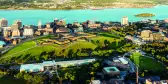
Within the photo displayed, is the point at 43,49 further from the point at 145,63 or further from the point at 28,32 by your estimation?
the point at 145,63

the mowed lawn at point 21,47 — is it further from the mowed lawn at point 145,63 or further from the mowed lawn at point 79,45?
the mowed lawn at point 145,63

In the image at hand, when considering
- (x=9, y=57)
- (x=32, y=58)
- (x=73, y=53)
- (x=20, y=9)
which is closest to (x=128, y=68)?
(x=73, y=53)

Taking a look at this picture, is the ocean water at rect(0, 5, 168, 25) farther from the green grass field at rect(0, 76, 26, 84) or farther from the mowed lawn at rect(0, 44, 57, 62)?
the green grass field at rect(0, 76, 26, 84)

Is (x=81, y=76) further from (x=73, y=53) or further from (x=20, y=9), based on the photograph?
(x=20, y=9)

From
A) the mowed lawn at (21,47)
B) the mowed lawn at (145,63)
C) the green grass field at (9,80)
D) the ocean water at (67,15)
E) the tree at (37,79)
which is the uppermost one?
the tree at (37,79)

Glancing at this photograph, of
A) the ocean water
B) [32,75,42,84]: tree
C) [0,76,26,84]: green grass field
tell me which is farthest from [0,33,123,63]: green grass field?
the ocean water

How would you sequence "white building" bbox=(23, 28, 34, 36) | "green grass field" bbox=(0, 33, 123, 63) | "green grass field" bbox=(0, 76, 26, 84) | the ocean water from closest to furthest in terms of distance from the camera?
"green grass field" bbox=(0, 76, 26, 84) → "green grass field" bbox=(0, 33, 123, 63) → "white building" bbox=(23, 28, 34, 36) → the ocean water

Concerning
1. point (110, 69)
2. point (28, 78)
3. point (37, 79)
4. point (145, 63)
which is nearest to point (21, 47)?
point (28, 78)

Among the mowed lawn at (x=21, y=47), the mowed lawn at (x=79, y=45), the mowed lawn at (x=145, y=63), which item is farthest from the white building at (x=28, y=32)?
the mowed lawn at (x=145, y=63)
